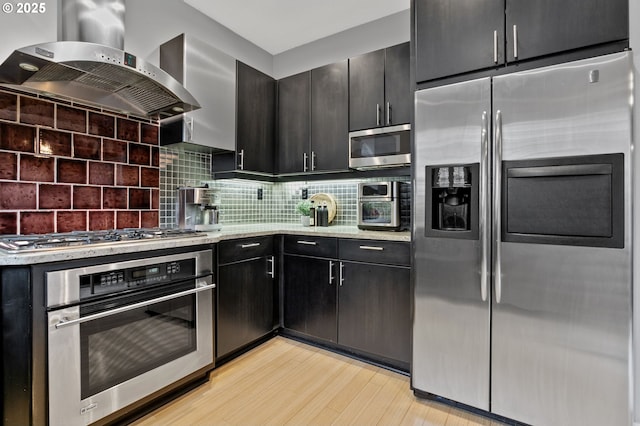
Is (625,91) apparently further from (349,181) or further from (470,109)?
(349,181)

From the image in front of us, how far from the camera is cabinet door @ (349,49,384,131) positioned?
2.54 meters

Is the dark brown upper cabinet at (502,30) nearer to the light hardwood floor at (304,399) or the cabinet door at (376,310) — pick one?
the cabinet door at (376,310)

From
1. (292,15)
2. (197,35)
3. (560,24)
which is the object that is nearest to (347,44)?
(292,15)

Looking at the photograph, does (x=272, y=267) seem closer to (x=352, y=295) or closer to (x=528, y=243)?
(x=352, y=295)

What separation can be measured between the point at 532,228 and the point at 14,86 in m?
2.82

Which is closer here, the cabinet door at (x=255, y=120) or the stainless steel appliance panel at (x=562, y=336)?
the stainless steel appliance panel at (x=562, y=336)

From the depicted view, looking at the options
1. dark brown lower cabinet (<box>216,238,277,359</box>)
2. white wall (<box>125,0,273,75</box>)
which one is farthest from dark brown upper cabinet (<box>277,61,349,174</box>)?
dark brown lower cabinet (<box>216,238,277,359</box>)

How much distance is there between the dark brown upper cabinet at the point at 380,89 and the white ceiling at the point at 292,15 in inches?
18.8

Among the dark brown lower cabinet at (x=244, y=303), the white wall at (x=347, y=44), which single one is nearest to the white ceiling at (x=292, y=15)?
the white wall at (x=347, y=44)

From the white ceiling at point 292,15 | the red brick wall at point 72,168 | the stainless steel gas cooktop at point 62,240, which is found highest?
the white ceiling at point 292,15

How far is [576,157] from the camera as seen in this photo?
1.46 meters

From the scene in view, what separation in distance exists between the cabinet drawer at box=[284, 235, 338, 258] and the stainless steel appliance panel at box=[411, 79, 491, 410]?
0.73 m

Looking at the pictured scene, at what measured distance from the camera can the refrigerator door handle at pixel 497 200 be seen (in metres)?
1.63

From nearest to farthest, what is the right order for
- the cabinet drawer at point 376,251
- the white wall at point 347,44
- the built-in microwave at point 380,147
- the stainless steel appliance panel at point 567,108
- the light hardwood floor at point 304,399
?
1. the stainless steel appliance panel at point 567,108
2. the light hardwood floor at point 304,399
3. the cabinet drawer at point 376,251
4. the built-in microwave at point 380,147
5. the white wall at point 347,44
